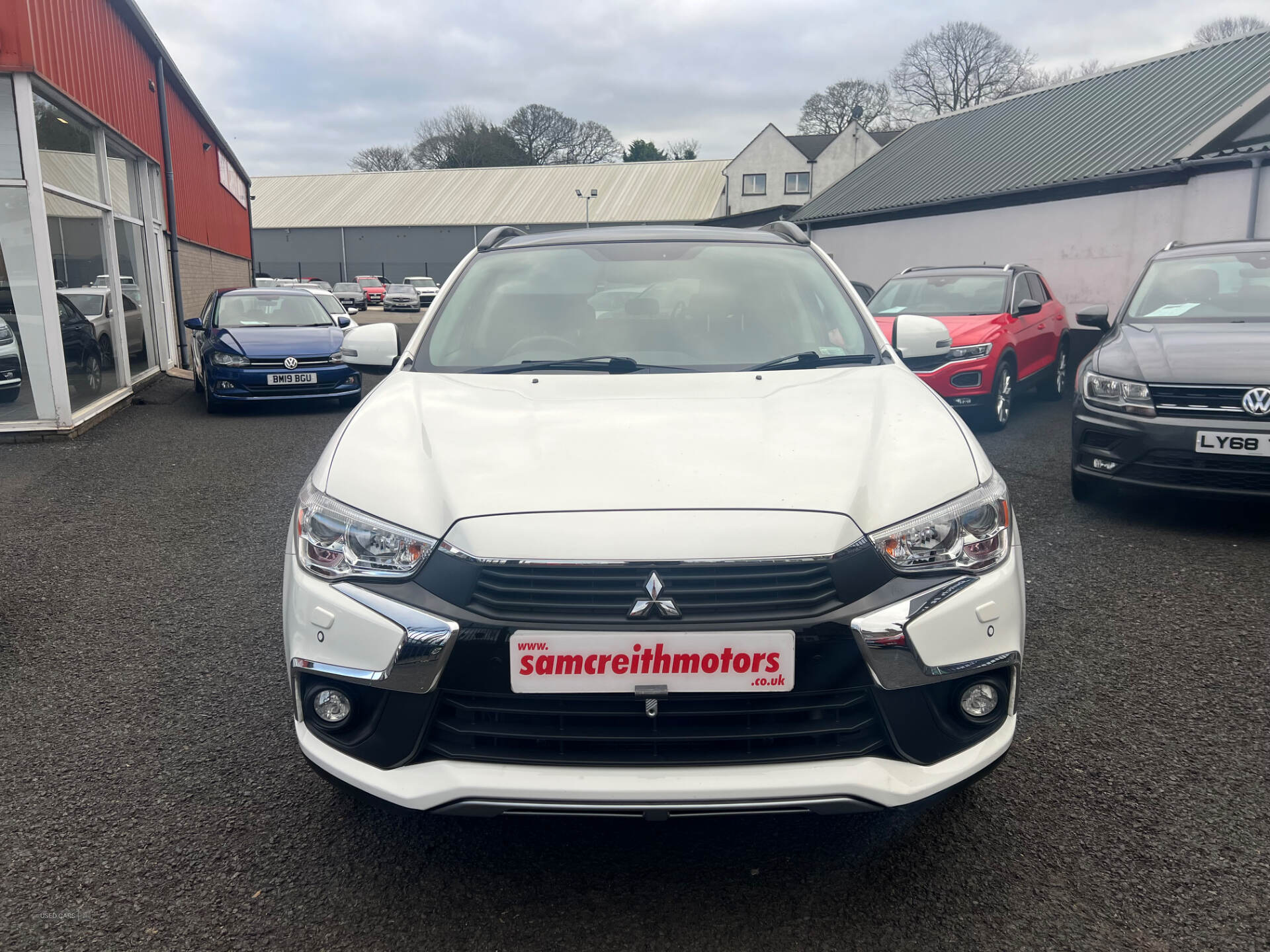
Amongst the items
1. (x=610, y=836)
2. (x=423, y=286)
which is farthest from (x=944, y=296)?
(x=423, y=286)

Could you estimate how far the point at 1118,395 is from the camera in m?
5.87

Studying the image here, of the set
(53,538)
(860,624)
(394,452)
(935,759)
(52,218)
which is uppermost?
(52,218)

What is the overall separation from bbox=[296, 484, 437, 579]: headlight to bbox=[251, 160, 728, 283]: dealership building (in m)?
55.4

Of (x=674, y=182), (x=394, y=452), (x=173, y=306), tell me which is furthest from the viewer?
(x=674, y=182)

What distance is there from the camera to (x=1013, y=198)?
1836 cm

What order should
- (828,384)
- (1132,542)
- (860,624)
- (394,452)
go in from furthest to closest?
(1132,542), (828,384), (394,452), (860,624)

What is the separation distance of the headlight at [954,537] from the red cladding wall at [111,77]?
10.2 meters

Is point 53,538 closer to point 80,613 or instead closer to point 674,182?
point 80,613

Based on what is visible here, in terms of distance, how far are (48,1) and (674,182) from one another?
169 ft

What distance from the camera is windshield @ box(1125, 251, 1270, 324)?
648 cm

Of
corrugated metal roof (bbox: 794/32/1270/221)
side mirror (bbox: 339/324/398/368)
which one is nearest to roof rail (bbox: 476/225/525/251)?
side mirror (bbox: 339/324/398/368)

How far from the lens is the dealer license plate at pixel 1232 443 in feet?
17.4

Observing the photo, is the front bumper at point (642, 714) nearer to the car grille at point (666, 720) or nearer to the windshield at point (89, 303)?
the car grille at point (666, 720)

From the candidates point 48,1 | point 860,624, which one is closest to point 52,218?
point 48,1
